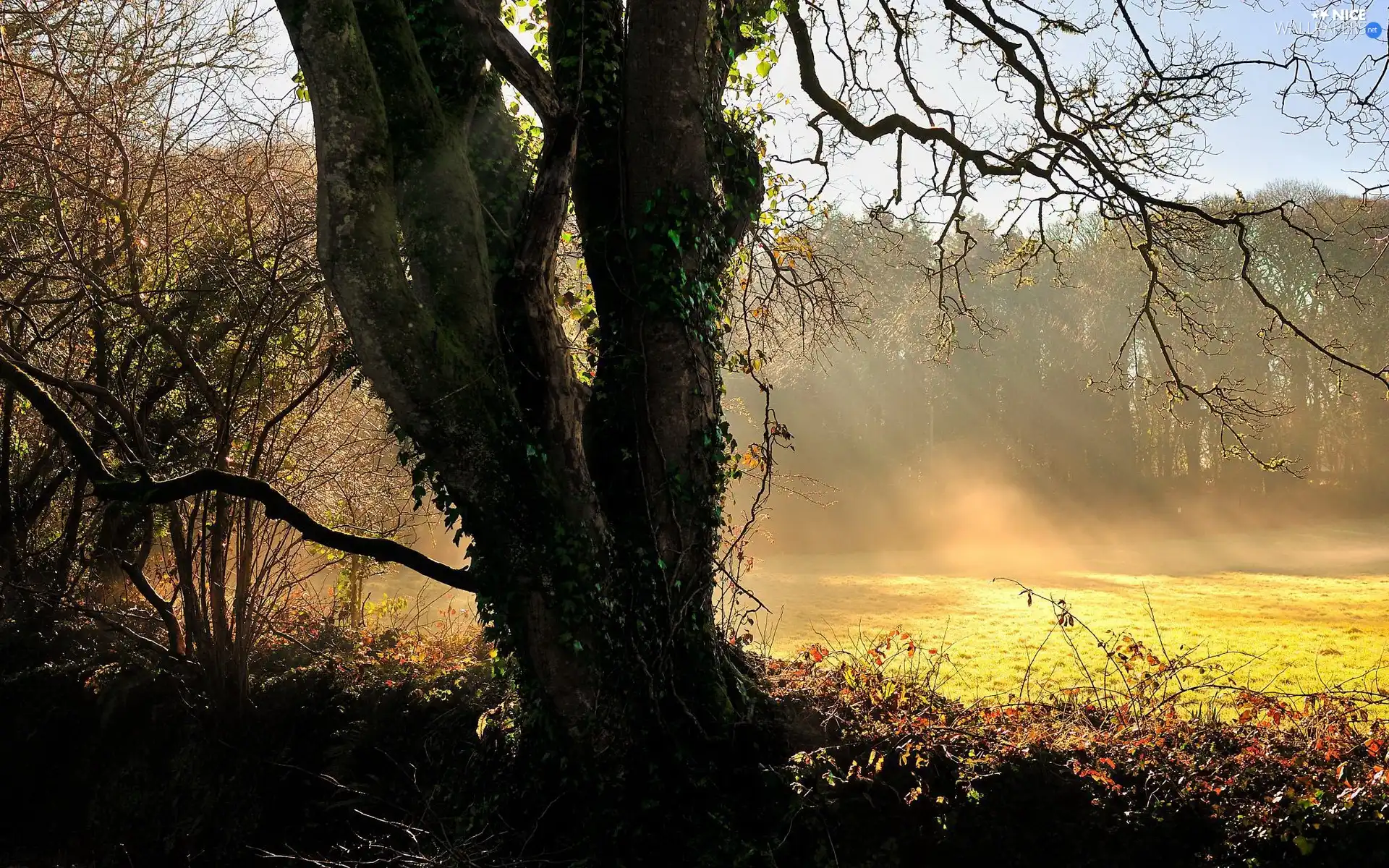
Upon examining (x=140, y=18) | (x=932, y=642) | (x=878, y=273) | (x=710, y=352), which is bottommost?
(x=932, y=642)

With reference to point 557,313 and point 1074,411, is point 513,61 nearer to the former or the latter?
point 557,313

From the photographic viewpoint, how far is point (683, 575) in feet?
15.8

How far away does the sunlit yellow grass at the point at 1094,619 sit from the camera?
8609 millimetres

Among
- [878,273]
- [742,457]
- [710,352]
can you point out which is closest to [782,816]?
[742,457]

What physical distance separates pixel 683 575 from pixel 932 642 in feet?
24.4

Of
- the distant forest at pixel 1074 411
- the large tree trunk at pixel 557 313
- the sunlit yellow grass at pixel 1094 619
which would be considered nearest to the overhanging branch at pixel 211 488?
the large tree trunk at pixel 557 313

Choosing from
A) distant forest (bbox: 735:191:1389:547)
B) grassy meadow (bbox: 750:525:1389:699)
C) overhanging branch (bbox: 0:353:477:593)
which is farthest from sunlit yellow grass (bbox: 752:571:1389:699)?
distant forest (bbox: 735:191:1389:547)

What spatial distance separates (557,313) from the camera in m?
4.59

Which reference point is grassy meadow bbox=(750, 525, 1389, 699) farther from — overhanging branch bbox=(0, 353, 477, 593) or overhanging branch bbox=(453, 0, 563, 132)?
overhanging branch bbox=(453, 0, 563, 132)

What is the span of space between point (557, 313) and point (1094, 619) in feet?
38.6

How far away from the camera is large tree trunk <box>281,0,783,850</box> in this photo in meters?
3.85

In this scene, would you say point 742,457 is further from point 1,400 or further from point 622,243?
point 1,400

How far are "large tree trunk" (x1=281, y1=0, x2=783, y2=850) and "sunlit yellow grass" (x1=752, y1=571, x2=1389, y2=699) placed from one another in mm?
2099

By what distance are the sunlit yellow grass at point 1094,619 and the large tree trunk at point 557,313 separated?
82.7 inches
